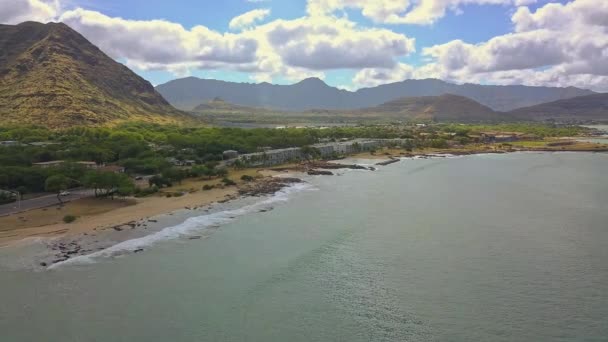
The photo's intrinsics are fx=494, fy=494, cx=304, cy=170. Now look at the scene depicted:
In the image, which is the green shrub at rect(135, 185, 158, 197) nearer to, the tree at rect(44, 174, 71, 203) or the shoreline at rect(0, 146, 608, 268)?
the shoreline at rect(0, 146, 608, 268)

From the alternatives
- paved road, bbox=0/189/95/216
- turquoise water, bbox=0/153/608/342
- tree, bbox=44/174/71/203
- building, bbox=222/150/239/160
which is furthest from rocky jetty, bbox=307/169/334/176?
tree, bbox=44/174/71/203

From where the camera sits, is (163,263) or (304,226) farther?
(304,226)

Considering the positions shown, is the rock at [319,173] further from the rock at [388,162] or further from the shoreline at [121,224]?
the rock at [388,162]

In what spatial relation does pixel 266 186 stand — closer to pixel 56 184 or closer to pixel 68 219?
pixel 56 184

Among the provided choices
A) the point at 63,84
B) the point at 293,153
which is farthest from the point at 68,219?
the point at 63,84

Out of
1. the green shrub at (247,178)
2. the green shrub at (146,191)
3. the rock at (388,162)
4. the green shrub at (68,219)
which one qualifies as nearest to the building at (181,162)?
the green shrub at (247,178)

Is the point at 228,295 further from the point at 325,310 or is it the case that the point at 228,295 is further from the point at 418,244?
the point at 418,244

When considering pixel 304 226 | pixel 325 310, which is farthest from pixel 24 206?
pixel 325 310
